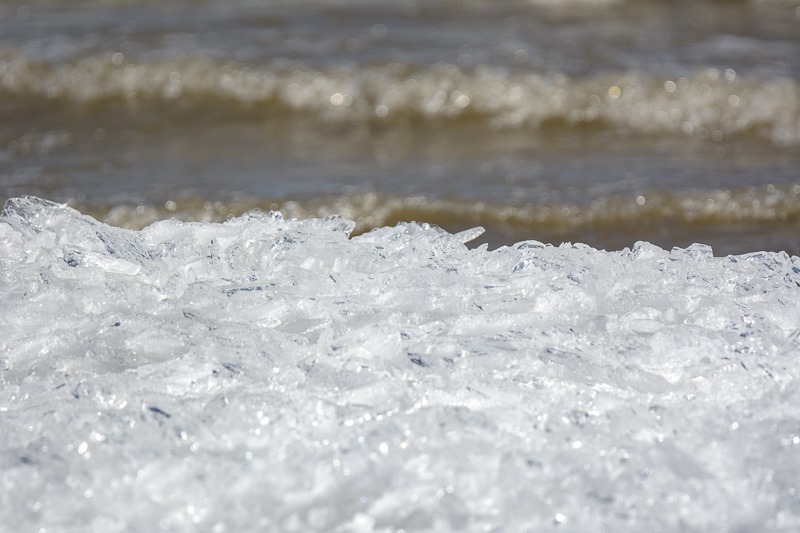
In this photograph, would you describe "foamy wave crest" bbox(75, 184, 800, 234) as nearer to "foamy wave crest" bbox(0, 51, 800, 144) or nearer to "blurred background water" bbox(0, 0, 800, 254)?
"blurred background water" bbox(0, 0, 800, 254)

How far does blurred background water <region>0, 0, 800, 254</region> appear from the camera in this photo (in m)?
3.70

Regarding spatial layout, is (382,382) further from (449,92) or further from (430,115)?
(449,92)

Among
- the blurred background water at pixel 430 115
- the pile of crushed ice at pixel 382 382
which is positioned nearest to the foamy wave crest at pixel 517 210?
the blurred background water at pixel 430 115

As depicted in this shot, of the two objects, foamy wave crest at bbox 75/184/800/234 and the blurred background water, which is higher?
foamy wave crest at bbox 75/184/800/234

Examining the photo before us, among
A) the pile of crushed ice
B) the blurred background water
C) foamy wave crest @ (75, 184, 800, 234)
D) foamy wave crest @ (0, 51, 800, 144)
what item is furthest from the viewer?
foamy wave crest @ (0, 51, 800, 144)

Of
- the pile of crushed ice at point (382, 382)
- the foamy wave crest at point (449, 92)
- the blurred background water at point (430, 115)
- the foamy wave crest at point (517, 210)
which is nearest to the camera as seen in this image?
the pile of crushed ice at point (382, 382)

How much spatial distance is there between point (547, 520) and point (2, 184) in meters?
3.33

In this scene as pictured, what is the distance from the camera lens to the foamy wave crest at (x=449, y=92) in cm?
476

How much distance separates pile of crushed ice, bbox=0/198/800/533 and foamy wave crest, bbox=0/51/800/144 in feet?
9.50

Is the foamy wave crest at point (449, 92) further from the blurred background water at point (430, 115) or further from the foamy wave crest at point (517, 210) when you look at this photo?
the foamy wave crest at point (517, 210)

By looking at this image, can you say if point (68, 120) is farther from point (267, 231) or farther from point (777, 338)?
point (777, 338)

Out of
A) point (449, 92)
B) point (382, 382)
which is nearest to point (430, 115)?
point (449, 92)

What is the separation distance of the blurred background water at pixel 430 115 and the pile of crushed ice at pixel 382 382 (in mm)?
1496

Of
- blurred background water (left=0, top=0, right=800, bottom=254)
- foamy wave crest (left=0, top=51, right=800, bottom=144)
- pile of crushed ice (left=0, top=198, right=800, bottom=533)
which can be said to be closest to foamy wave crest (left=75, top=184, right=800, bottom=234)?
blurred background water (left=0, top=0, right=800, bottom=254)
